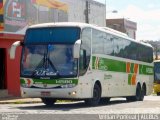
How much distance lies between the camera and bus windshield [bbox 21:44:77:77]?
69.8 ft

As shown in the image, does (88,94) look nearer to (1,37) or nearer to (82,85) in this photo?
(82,85)

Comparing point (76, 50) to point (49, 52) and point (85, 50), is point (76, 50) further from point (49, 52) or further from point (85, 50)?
point (85, 50)

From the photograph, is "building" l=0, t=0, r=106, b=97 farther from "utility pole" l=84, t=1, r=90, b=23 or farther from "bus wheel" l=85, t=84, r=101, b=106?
"bus wheel" l=85, t=84, r=101, b=106

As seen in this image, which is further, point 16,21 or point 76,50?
point 16,21

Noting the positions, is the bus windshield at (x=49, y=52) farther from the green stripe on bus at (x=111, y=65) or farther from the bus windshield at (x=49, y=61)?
the green stripe on bus at (x=111, y=65)

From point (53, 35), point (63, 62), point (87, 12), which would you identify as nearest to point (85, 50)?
point (63, 62)

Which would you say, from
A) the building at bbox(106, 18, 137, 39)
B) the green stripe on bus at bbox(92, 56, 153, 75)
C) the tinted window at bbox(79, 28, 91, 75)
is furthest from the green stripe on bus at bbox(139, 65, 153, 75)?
the building at bbox(106, 18, 137, 39)

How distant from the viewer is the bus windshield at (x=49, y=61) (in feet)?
69.8

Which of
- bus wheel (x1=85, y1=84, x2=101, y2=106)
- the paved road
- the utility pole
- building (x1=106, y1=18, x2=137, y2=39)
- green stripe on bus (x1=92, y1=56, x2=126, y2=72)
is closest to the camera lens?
the paved road

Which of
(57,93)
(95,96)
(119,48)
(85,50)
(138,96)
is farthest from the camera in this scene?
(138,96)

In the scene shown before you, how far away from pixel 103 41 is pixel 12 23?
33.3 ft

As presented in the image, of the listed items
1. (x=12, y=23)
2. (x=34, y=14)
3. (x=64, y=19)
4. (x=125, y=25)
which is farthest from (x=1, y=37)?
(x=125, y=25)

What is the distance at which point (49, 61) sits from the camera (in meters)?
21.5

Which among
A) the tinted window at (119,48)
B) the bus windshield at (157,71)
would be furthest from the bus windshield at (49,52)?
the bus windshield at (157,71)
